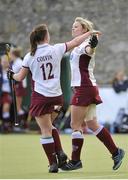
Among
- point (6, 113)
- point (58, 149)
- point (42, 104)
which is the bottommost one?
point (6, 113)

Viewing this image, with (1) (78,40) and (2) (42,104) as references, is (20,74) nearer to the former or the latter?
(2) (42,104)

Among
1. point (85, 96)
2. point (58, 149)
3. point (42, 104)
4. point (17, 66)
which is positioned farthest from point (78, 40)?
point (17, 66)

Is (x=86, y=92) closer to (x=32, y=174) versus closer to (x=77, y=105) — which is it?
(x=77, y=105)

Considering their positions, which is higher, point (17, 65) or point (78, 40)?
point (78, 40)

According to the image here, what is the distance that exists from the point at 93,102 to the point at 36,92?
80 centimetres

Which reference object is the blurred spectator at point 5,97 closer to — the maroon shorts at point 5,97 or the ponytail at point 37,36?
the maroon shorts at point 5,97

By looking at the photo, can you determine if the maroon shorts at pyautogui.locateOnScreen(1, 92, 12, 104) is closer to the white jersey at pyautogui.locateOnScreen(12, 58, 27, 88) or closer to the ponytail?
the white jersey at pyautogui.locateOnScreen(12, 58, 27, 88)

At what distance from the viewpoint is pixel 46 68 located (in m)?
10.8

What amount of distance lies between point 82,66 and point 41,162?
215 centimetres

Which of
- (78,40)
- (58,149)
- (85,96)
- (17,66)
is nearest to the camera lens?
(78,40)

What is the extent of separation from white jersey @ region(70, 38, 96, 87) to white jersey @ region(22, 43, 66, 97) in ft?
1.04

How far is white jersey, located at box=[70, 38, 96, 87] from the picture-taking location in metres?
11.1

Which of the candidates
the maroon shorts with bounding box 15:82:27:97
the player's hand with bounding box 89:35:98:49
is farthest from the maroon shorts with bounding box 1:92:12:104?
the player's hand with bounding box 89:35:98:49

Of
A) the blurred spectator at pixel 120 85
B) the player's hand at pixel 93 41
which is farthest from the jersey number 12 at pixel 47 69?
the blurred spectator at pixel 120 85
